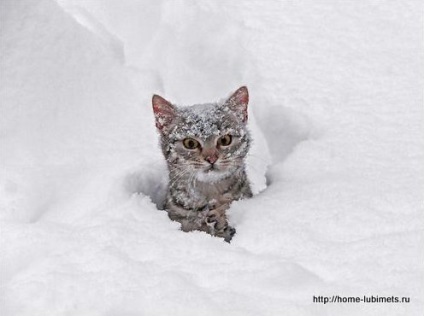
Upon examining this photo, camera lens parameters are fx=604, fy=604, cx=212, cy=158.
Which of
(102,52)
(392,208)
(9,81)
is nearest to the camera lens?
(392,208)

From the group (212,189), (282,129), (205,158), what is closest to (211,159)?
(205,158)

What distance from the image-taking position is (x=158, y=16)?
6.17 meters

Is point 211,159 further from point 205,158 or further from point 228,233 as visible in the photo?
point 228,233

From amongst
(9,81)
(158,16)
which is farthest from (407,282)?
(158,16)

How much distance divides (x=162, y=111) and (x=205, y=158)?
1.62 feet

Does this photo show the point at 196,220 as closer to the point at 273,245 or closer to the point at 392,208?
the point at 273,245

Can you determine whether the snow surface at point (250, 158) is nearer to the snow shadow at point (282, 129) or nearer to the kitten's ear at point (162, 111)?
the snow shadow at point (282, 129)

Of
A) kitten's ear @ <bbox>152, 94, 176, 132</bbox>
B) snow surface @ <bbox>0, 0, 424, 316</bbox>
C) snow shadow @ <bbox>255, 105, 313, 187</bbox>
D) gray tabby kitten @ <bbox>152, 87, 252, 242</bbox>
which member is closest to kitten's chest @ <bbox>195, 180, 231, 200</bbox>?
gray tabby kitten @ <bbox>152, 87, 252, 242</bbox>

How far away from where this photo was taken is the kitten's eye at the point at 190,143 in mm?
3814

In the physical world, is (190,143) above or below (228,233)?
above

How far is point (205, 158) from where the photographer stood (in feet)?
12.3

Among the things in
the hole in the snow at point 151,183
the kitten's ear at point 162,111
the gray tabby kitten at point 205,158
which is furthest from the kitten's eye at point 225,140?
the hole in the snow at point 151,183

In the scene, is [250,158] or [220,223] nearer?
[220,223]

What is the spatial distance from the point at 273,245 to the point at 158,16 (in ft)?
11.8
